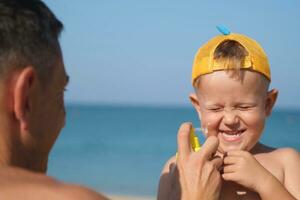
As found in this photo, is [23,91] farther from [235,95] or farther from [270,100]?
[270,100]

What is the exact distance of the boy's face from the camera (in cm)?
310

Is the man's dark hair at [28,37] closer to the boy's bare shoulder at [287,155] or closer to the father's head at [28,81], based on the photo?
the father's head at [28,81]

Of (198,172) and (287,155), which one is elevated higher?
(287,155)

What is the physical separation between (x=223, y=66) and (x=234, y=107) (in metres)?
0.23

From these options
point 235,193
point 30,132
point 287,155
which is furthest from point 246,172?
point 30,132

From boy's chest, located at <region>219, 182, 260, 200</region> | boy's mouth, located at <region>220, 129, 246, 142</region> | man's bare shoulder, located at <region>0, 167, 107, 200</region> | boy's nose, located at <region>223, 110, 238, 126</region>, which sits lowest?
man's bare shoulder, located at <region>0, 167, 107, 200</region>

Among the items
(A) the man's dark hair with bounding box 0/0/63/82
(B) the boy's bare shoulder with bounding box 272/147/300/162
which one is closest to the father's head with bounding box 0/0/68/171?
(A) the man's dark hair with bounding box 0/0/63/82

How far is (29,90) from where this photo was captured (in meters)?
1.95

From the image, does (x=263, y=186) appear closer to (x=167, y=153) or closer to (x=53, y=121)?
(x=53, y=121)

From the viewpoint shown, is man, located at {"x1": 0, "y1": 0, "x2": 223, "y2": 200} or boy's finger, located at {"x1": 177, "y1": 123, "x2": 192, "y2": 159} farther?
boy's finger, located at {"x1": 177, "y1": 123, "x2": 192, "y2": 159}

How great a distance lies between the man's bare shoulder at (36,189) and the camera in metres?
1.75

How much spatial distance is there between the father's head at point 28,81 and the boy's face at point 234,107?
1.21m

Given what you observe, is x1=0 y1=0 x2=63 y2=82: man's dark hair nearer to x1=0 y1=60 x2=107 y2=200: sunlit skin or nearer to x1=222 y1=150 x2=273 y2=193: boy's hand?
x1=0 y1=60 x2=107 y2=200: sunlit skin

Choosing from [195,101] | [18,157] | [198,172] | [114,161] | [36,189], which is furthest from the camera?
[114,161]
